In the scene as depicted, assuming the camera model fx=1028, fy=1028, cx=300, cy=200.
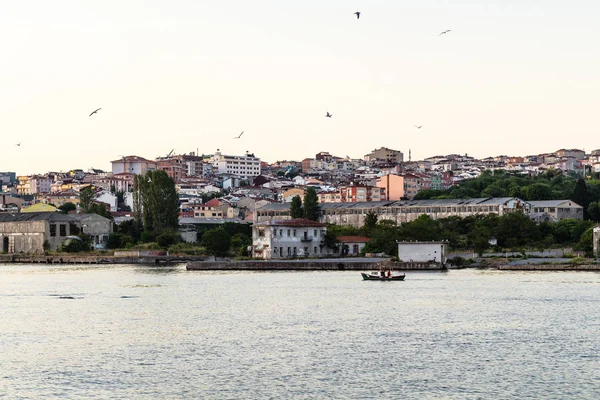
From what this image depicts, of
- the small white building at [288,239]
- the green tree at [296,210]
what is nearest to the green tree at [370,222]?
the green tree at [296,210]

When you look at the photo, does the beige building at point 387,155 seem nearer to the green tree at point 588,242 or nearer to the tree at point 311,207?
the tree at point 311,207

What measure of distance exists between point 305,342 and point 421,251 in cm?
2616

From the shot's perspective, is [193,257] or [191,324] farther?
[193,257]

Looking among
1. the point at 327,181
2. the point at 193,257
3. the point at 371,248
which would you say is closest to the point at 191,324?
the point at 371,248

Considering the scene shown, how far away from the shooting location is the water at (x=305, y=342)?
1645cm

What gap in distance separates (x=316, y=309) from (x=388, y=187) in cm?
6959

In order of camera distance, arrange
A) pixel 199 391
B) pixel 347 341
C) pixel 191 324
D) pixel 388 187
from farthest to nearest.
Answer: pixel 388 187
pixel 191 324
pixel 347 341
pixel 199 391

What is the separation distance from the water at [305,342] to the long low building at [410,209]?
101ft

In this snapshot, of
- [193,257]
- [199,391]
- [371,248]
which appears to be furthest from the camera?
[193,257]

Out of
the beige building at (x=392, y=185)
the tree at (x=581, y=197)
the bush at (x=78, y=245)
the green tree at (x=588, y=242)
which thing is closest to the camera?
the green tree at (x=588, y=242)

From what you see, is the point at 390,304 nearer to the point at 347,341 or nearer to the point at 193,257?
the point at 347,341

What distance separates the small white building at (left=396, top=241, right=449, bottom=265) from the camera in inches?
1821

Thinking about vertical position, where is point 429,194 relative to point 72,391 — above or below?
above

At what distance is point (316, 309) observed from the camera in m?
27.2
